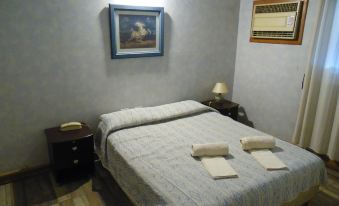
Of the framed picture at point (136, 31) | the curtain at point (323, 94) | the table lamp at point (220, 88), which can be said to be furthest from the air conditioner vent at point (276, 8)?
the framed picture at point (136, 31)

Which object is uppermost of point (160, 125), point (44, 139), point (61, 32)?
point (61, 32)

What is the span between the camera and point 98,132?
2.59 metres

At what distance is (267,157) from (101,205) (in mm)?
1434

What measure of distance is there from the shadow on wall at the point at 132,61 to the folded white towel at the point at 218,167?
143 centimetres

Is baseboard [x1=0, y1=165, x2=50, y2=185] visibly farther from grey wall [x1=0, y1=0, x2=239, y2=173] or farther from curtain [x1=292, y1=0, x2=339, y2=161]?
curtain [x1=292, y1=0, x2=339, y2=161]

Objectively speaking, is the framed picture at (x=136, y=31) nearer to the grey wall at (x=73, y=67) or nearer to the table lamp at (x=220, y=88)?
the grey wall at (x=73, y=67)

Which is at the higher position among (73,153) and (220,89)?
(220,89)

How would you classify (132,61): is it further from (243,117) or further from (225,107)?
(243,117)

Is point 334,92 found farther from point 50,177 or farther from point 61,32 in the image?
point 50,177

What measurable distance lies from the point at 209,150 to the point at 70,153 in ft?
4.27

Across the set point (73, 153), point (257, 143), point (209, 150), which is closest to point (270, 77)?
point (257, 143)

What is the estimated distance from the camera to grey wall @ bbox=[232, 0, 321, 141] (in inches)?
110

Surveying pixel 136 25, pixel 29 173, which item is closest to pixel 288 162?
pixel 136 25

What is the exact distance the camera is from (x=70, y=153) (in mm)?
2250
